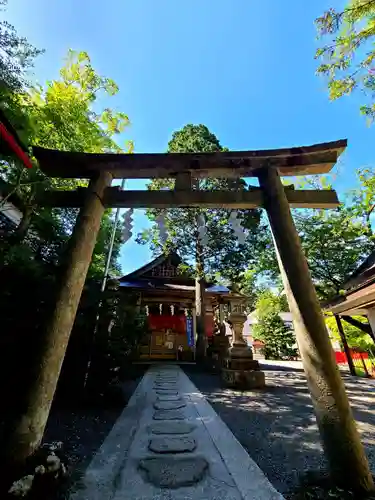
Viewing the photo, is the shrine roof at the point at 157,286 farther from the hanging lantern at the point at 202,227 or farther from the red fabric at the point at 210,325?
the hanging lantern at the point at 202,227

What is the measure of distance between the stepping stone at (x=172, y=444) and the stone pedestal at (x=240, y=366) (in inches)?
157

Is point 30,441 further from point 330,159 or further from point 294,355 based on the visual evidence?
point 294,355

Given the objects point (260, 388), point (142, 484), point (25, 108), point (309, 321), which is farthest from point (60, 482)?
point (25, 108)

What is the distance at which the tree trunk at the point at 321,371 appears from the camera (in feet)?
6.41

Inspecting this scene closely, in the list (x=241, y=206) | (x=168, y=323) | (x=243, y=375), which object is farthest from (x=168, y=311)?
(x=241, y=206)

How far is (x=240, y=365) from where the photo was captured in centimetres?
693

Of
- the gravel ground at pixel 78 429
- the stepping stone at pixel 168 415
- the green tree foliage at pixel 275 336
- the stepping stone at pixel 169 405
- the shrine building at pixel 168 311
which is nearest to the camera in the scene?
the gravel ground at pixel 78 429

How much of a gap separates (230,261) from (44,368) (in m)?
12.0

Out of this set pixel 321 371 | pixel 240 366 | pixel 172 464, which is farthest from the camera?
pixel 240 366

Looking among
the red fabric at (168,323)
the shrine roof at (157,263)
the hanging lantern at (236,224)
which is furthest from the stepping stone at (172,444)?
the shrine roof at (157,263)

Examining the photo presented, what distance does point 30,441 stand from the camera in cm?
198

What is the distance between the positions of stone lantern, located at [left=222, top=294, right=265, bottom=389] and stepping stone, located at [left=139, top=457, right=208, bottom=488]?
4.50 m

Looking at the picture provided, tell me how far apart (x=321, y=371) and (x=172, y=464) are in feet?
5.78

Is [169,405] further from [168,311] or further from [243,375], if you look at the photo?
[168,311]
